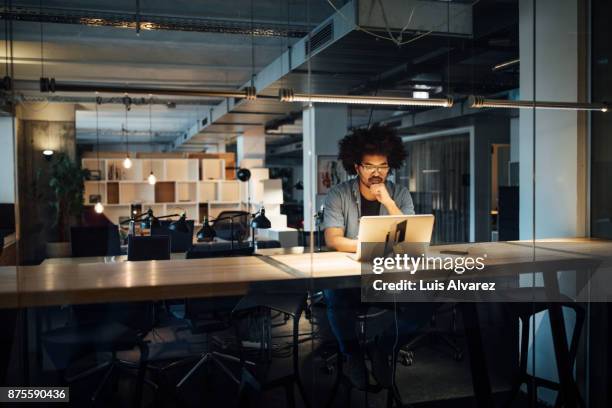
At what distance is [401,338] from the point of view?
3.34 metres

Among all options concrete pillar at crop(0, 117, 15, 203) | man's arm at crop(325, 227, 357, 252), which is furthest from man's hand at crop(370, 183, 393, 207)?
concrete pillar at crop(0, 117, 15, 203)

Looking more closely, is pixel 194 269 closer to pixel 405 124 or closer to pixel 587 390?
pixel 405 124

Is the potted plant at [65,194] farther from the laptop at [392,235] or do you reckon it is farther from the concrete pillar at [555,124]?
the concrete pillar at [555,124]

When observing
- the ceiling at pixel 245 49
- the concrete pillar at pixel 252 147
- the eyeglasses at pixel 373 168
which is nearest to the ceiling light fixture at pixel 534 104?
the ceiling at pixel 245 49

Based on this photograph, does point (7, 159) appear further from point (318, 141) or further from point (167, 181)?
point (167, 181)

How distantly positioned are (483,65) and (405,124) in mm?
702

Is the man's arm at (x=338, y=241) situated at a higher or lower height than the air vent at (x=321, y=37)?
lower

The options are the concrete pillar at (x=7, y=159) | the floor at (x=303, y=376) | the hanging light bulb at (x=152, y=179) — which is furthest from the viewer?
the hanging light bulb at (x=152, y=179)

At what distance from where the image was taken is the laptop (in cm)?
287

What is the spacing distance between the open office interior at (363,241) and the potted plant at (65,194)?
48 mm

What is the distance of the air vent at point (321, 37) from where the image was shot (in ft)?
14.0

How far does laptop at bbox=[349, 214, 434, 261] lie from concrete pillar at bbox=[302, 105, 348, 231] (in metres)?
0.77

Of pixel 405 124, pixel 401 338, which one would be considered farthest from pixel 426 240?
pixel 405 124

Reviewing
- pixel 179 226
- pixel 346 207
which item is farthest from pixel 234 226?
pixel 346 207
